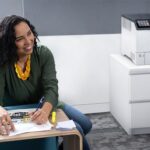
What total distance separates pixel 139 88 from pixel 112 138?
51cm

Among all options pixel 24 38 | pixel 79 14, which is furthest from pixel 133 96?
pixel 24 38

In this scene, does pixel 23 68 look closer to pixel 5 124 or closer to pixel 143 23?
pixel 5 124

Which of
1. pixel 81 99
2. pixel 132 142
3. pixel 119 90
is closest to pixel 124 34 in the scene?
pixel 119 90

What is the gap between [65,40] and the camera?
11.4ft

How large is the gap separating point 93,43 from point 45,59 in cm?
142

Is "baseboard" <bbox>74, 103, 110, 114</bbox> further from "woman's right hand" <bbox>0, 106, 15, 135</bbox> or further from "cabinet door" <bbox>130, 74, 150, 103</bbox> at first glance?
"woman's right hand" <bbox>0, 106, 15, 135</bbox>

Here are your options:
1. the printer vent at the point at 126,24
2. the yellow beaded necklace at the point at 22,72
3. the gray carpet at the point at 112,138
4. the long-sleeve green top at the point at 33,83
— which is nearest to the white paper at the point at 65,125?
the long-sleeve green top at the point at 33,83

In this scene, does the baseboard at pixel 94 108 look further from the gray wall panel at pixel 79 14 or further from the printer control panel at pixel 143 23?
the printer control panel at pixel 143 23

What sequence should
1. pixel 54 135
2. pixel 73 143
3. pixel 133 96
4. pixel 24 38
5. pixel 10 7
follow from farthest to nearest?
pixel 10 7
pixel 133 96
pixel 24 38
pixel 73 143
pixel 54 135

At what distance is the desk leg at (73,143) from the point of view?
1.82m

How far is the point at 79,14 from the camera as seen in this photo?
3434 mm

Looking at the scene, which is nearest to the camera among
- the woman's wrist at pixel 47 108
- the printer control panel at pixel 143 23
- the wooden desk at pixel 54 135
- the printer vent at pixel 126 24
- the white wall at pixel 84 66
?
the wooden desk at pixel 54 135

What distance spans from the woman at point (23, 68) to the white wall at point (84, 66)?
1.29 m

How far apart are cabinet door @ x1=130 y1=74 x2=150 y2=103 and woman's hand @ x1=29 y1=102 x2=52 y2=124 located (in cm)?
123
